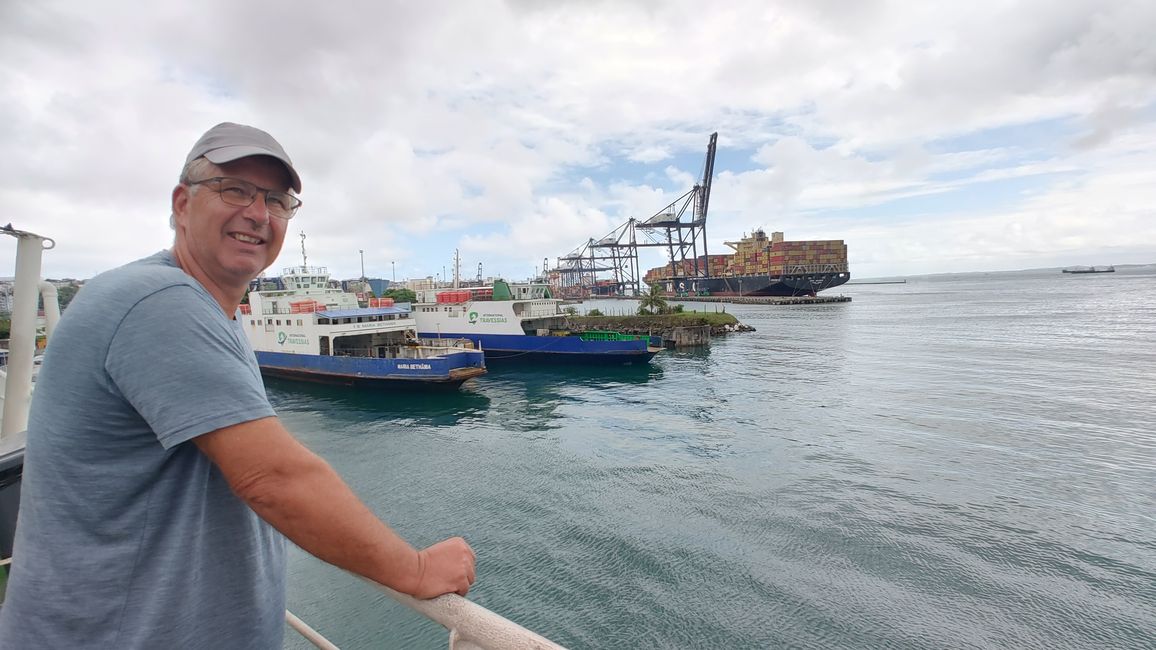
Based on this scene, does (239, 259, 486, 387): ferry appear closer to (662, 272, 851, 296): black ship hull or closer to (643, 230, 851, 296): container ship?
(643, 230, 851, 296): container ship

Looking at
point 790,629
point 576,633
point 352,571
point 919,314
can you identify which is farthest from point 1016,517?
point 919,314

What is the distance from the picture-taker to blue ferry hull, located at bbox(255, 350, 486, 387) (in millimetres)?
18531

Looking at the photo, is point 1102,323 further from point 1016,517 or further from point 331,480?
point 331,480

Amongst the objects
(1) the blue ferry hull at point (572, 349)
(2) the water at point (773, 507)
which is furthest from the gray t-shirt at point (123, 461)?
(1) the blue ferry hull at point (572, 349)

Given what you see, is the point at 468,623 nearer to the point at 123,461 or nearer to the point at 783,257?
the point at 123,461

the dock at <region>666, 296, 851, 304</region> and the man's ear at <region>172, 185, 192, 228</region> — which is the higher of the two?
the man's ear at <region>172, 185, 192, 228</region>

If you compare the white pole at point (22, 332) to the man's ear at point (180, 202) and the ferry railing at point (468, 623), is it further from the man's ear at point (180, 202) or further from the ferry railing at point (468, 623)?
the ferry railing at point (468, 623)

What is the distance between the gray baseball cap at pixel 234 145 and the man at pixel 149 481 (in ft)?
1.02

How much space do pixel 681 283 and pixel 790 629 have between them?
9030cm

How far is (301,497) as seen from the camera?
0.92 meters

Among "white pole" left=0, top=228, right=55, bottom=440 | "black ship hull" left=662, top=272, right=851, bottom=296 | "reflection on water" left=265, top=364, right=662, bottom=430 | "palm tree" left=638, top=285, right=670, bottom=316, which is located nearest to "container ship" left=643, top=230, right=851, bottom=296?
"black ship hull" left=662, top=272, right=851, bottom=296

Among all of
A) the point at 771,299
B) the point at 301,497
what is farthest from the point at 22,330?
the point at 771,299

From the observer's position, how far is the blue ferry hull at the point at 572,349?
81.5 ft

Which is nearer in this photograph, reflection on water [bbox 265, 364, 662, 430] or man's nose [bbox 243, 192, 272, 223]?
man's nose [bbox 243, 192, 272, 223]
